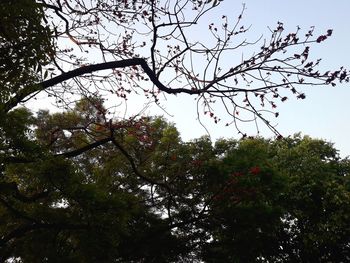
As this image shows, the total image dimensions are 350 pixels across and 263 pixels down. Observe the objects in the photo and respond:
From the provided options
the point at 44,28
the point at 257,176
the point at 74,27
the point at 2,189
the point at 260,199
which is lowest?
the point at 2,189

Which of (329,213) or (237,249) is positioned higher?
(329,213)

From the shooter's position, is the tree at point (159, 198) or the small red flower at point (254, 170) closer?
the tree at point (159, 198)

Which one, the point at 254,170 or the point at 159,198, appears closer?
the point at 254,170

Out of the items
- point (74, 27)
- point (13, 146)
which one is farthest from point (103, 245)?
point (74, 27)

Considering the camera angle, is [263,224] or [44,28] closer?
[44,28]

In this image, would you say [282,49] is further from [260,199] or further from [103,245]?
[260,199]

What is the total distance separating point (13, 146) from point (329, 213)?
15.3 metres

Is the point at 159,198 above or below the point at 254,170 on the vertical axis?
above

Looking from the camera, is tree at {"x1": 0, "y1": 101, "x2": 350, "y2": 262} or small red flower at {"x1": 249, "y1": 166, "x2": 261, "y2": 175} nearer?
tree at {"x1": 0, "y1": 101, "x2": 350, "y2": 262}

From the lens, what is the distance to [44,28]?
12.1 feet

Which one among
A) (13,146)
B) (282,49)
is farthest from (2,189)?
(282,49)

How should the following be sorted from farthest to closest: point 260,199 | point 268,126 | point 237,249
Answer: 1. point 237,249
2. point 260,199
3. point 268,126

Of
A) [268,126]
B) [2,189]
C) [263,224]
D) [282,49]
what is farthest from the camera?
[263,224]

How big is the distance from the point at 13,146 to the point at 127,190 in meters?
7.85
